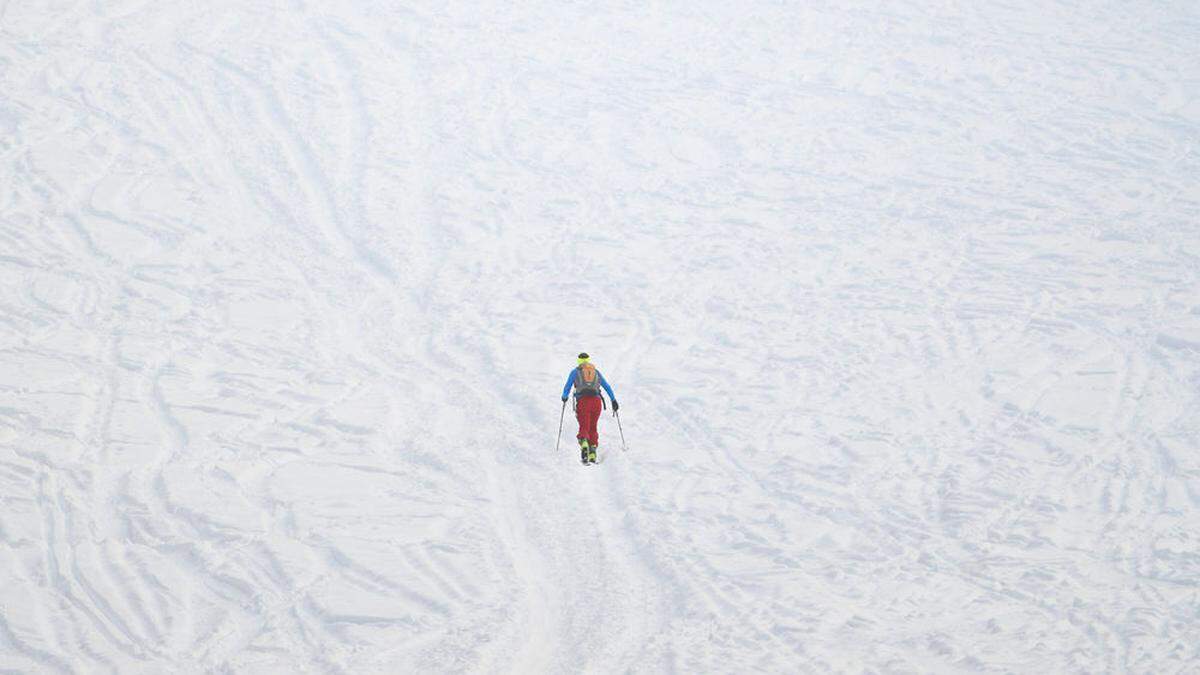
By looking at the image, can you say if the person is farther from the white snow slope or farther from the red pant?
the white snow slope

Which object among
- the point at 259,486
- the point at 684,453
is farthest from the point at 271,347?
the point at 684,453

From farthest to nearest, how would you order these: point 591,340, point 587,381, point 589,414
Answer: point 591,340
point 589,414
point 587,381

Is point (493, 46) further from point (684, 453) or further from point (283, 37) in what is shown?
point (684, 453)

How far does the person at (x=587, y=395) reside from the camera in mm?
11352

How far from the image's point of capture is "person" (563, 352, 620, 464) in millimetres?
11352

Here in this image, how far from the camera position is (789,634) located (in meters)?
9.31

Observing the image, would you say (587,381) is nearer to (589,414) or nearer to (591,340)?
(589,414)

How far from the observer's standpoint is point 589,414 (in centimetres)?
1155

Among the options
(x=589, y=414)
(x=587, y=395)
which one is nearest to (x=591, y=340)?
(x=589, y=414)

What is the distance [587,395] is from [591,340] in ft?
13.7

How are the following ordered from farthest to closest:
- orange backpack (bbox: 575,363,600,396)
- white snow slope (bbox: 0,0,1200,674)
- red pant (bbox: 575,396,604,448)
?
red pant (bbox: 575,396,604,448) → orange backpack (bbox: 575,363,600,396) → white snow slope (bbox: 0,0,1200,674)

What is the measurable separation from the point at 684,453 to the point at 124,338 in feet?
23.5

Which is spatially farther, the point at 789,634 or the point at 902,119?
the point at 902,119

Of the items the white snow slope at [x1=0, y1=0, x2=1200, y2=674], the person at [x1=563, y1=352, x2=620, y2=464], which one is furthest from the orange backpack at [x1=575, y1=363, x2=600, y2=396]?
the white snow slope at [x1=0, y1=0, x2=1200, y2=674]
